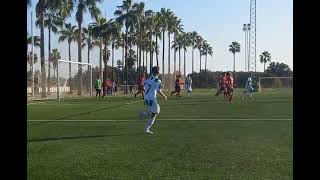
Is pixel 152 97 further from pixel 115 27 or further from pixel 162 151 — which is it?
pixel 115 27

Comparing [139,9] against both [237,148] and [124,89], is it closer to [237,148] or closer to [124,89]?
[124,89]

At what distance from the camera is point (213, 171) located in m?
7.81

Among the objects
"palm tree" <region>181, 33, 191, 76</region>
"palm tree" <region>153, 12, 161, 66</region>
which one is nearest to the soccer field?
"palm tree" <region>153, 12, 161, 66</region>

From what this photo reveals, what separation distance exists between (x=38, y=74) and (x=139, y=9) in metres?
36.9

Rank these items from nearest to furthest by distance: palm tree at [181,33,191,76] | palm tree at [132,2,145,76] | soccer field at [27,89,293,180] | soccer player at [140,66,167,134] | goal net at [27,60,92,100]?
soccer field at [27,89,293,180]
soccer player at [140,66,167,134]
goal net at [27,60,92,100]
palm tree at [132,2,145,76]
palm tree at [181,33,191,76]

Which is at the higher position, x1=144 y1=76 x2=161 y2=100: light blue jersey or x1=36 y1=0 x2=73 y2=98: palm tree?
x1=36 y1=0 x2=73 y2=98: palm tree

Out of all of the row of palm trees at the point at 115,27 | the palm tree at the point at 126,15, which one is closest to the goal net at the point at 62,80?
the row of palm trees at the point at 115,27

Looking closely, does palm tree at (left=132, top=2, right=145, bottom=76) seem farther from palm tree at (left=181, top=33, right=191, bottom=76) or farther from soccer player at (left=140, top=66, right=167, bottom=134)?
soccer player at (left=140, top=66, right=167, bottom=134)

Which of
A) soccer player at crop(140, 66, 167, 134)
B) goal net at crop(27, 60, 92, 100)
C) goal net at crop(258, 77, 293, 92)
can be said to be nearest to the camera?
soccer player at crop(140, 66, 167, 134)

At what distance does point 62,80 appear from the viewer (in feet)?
149

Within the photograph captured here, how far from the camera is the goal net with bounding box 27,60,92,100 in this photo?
4215 cm

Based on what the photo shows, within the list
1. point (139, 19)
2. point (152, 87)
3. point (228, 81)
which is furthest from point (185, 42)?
point (152, 87)

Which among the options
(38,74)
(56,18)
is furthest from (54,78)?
(56,18)

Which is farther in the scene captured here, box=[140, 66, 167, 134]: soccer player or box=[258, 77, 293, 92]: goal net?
box=[258, 77, 293, 92]: goal net
